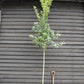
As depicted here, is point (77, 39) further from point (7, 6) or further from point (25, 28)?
point (7, 6)

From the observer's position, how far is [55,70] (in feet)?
12.4

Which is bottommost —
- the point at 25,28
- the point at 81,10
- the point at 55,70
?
the point at 55,70

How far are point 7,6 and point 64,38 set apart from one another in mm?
2254

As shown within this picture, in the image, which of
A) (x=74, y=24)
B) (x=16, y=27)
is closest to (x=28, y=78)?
(x=16, y=27)

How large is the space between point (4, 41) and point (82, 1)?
9.79ft

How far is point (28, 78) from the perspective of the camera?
3742 mm

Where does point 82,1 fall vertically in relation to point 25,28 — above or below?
above

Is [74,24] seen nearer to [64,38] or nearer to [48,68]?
[64,38]

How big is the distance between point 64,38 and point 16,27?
1674 mm

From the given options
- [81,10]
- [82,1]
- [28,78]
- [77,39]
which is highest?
[82,1]

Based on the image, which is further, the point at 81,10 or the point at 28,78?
the point at 81,10

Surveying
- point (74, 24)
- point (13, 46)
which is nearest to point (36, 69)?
point (13, 46)

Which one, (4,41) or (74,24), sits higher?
(74,24)

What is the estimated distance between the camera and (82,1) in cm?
395
